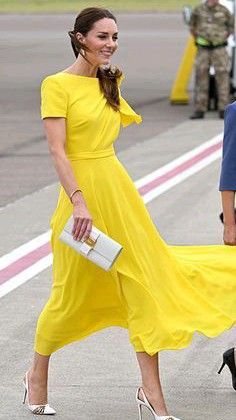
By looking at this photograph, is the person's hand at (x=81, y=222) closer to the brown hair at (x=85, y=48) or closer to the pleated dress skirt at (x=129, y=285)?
the pleated dress skirt at (x=129, y=285)

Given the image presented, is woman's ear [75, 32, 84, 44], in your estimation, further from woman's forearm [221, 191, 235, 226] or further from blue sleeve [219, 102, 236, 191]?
woman's forearm [221, 191, 235, 226]

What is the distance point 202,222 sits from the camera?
12.9 metres

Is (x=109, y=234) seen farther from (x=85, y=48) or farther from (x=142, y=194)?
(x=142, y=194)

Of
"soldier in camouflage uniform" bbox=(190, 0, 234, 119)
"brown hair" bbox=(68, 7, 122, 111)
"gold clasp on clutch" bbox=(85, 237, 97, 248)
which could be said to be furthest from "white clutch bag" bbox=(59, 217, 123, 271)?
"soldier in camouflage uniform" bbox=(190, 0, 234, 119)

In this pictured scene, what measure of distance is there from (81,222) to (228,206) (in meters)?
0.77

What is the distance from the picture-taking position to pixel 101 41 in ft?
22.0

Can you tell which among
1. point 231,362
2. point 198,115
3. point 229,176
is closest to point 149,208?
point 231,362

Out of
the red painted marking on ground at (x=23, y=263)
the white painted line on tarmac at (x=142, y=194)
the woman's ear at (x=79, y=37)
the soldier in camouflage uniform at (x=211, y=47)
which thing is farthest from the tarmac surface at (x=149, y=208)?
the woman's ear at (x=79, y=37)

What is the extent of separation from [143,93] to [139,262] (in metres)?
19.7

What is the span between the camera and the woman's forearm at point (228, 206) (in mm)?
6949

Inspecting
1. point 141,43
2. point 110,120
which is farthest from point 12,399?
point 141,43

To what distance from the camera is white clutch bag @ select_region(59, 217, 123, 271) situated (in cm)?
652

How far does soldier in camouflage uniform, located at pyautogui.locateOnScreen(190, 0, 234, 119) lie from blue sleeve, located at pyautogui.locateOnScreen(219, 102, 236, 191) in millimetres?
15021

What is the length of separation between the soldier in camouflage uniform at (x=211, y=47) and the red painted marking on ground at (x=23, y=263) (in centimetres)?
1038
